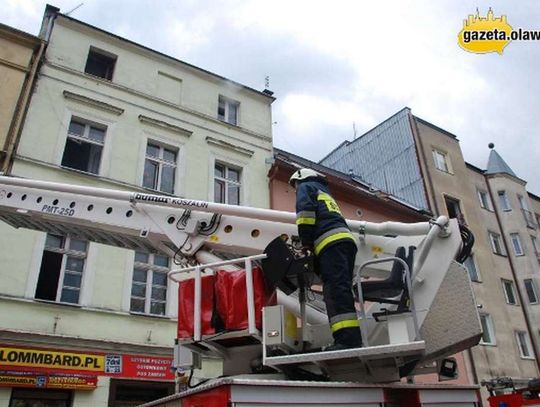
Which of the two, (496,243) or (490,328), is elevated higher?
(496,243)

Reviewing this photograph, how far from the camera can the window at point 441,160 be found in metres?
24.0

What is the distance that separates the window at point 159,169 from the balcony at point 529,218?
22179 millimetres

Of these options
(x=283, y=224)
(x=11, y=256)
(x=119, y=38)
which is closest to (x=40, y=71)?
(x=119, y=38)

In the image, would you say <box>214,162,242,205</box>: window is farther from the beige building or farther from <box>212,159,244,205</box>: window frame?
the beige building

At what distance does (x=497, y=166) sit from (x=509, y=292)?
8277 mm

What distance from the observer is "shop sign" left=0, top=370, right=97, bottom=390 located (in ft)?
29.8

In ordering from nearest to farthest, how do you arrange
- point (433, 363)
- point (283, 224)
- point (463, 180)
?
point (433, 363) → point (283, 224) → point (463, 180)

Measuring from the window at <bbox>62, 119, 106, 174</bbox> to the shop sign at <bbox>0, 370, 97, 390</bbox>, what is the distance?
495cm

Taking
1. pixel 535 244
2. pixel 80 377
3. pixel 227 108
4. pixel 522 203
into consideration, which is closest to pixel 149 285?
pixel 80 377

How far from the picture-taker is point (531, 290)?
2539 cm

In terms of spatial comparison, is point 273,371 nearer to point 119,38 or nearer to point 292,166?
point 292,166

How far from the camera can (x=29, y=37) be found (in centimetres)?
1247

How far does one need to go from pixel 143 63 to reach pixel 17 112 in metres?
4.39

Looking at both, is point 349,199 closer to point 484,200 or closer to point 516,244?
point 484,200
